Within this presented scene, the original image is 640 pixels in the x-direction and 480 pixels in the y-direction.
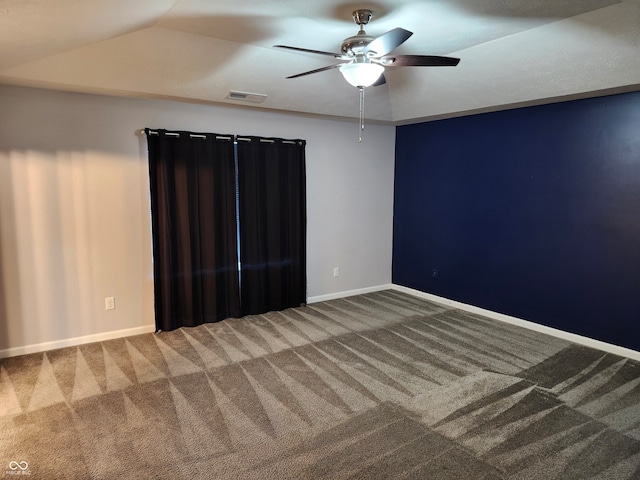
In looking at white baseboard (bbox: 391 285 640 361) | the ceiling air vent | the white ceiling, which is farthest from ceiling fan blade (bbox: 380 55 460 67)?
white baseboard (bbox: 391 285 640 361)

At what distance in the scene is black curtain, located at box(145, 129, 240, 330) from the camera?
4.05 m

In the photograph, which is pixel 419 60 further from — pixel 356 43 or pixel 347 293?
pixel 347 293

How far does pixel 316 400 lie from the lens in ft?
9.57

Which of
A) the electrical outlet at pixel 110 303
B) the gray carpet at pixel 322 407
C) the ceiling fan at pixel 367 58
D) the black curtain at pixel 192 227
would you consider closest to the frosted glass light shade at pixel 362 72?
the ceiling fan at pixel 367 58

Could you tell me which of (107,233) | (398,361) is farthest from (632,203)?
(107,233)

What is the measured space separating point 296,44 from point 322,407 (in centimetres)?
279

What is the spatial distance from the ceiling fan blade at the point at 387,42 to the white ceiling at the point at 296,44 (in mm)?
358

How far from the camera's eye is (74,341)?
3871mm

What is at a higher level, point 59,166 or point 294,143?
point 294,143

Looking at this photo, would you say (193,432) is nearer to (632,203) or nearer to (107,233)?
(107,233)

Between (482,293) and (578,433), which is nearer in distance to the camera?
(578,433)

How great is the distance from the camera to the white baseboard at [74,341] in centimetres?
364

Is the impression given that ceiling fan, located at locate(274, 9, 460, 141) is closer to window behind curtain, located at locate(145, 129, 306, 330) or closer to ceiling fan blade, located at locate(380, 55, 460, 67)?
ceiling fan blade, located at locate(380, 55, 460, 67)

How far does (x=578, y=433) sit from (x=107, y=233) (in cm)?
408
